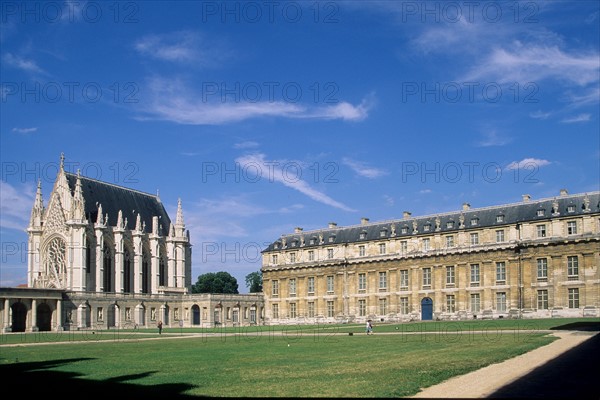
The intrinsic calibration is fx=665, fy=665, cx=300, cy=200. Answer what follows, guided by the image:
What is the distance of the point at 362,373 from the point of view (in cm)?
2020

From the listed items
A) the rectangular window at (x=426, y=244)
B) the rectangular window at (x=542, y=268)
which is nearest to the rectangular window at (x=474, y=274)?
the rectangular window at (x=426, y=244)

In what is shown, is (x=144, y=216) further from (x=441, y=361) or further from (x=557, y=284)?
(x=441, y=361)

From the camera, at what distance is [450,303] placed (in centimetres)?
7494

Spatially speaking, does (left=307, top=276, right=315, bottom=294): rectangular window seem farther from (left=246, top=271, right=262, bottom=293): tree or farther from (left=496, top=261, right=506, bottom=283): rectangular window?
(left=246, top=271, right=262, bottom=293): tree

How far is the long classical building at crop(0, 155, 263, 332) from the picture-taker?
76625 millimetres

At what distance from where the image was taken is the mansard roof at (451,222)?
6838 centimetres

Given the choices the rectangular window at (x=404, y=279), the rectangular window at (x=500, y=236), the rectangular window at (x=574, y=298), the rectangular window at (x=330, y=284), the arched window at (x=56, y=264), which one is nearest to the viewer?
the rectangular window at (x=574, y=298)

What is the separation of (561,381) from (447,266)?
5866 centimetres

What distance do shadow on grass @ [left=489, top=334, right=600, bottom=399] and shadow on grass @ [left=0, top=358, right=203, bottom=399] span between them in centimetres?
811

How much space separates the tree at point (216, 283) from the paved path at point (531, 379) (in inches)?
5061

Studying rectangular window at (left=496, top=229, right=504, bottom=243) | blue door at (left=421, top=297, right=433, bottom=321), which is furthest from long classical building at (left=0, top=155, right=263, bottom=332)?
rectangular window at (left=496, top=229, right=504, bottom=243)

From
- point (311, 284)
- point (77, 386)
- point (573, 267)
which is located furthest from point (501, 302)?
point (77, 386)

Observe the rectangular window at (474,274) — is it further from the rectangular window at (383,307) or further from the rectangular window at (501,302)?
the rectangular window at (383,307)

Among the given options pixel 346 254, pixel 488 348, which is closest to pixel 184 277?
pixel 346 254
